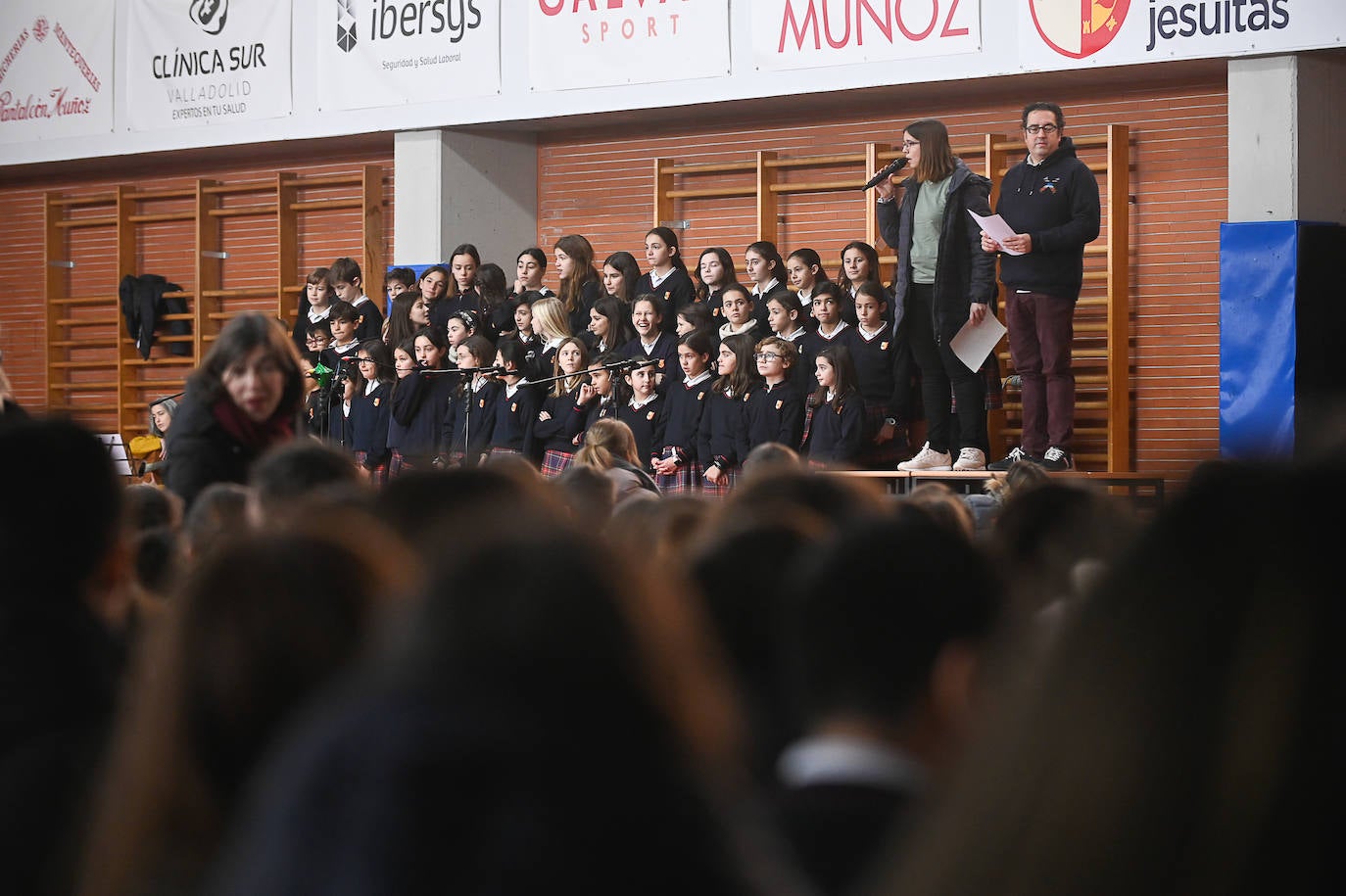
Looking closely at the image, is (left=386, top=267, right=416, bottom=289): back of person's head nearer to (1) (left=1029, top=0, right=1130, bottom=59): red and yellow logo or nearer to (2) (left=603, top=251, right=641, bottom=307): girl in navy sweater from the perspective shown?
(2) (left=603, top=251, right=641, bottom=307): girl in navy sweater

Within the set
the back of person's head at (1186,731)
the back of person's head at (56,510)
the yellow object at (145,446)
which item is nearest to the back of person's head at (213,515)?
the back of person's head at (56,510)

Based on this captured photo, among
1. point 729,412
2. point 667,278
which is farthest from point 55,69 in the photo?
point 729,412

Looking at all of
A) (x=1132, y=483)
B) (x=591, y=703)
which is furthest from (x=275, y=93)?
(x=591, y=703)

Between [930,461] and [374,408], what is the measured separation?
375cm

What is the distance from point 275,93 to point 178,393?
8.25ft

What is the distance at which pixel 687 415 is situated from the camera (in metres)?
8.66

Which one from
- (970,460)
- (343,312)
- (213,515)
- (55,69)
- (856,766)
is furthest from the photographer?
(55,69)

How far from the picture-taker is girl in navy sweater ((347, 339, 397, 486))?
33.3 ft

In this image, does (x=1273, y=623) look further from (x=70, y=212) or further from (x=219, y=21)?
(x=70, y=212)

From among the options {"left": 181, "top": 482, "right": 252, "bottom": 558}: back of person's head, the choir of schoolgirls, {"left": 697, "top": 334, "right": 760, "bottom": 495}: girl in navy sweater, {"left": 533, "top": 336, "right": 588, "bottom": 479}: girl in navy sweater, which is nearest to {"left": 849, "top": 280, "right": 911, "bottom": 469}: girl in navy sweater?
the choir of schoolgirls

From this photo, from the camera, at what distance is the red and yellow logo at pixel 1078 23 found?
8734 millimetres

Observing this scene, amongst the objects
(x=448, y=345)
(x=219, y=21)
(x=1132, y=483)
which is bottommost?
(x=1132, y=483)

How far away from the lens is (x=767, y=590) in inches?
76.7

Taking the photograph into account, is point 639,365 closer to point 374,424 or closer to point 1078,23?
point 374,424
